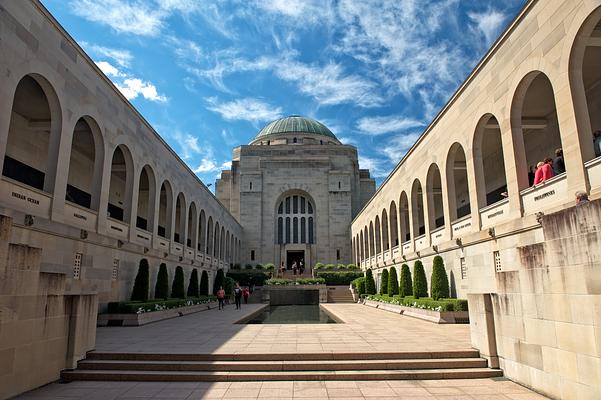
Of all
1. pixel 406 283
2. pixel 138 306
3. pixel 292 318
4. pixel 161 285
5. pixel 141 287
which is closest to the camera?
pixel 138 306

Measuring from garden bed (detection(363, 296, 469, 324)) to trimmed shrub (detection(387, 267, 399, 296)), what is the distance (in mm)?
3166

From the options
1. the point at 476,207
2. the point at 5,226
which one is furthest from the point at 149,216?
the point at 476,207

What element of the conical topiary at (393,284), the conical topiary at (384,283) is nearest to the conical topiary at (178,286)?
the conical topiary at (393,284)

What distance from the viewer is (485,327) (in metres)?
9.04

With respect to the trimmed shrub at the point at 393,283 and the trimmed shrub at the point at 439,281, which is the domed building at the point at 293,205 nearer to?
the trimmed shrub at the point at 393,283

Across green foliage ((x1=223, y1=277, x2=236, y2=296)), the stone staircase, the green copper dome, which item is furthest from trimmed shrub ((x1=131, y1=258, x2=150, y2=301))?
the green copper dome

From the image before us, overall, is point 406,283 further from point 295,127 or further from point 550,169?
point 295,127

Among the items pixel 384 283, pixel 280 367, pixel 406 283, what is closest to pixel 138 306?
pixel 280 367

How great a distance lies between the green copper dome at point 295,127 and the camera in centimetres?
6581

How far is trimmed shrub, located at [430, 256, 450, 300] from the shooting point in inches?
738

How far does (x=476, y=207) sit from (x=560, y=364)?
35.2 feet

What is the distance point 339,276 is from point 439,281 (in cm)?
2140

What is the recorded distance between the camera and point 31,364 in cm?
788

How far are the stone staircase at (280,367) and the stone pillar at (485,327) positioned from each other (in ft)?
0.67
